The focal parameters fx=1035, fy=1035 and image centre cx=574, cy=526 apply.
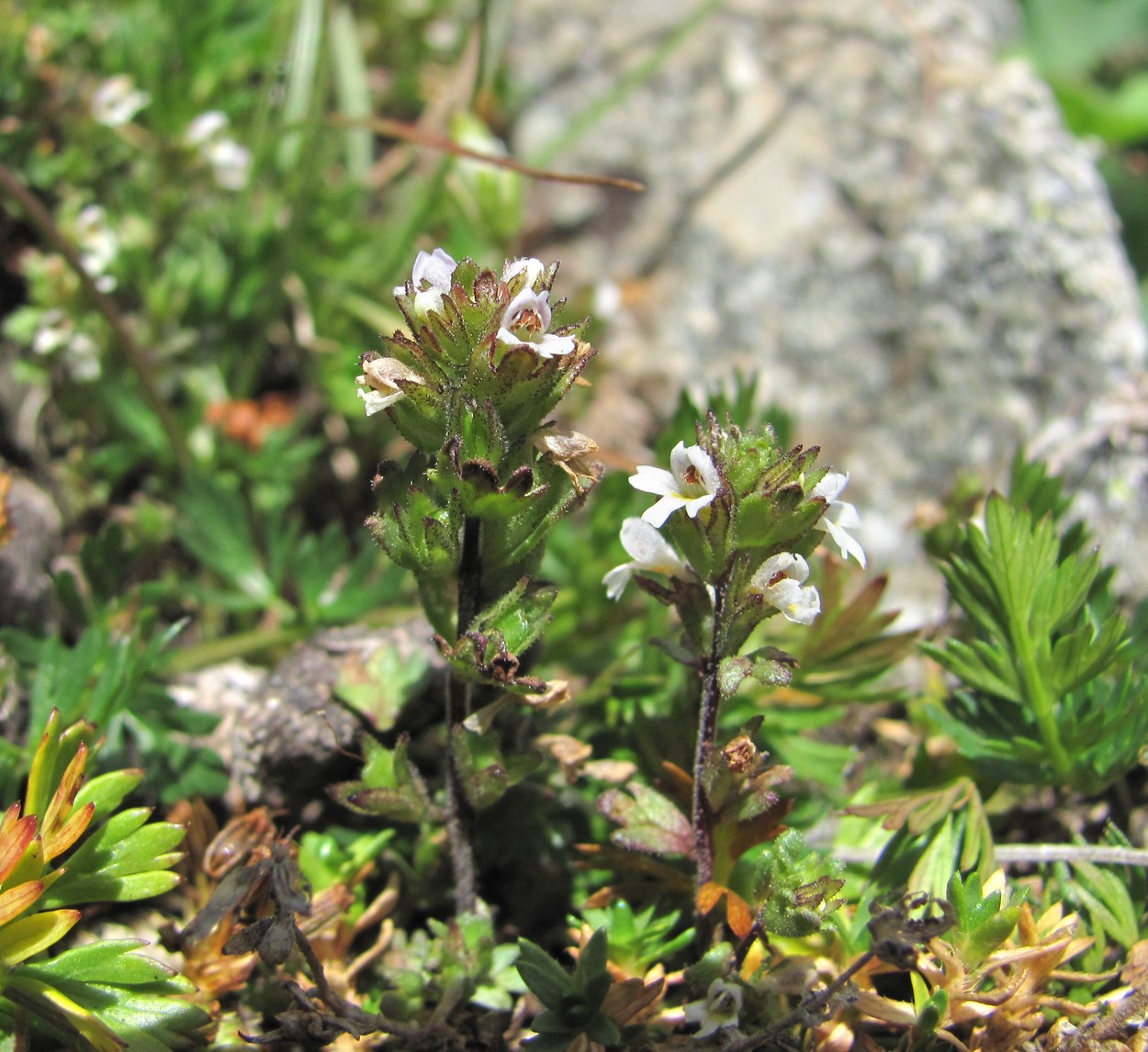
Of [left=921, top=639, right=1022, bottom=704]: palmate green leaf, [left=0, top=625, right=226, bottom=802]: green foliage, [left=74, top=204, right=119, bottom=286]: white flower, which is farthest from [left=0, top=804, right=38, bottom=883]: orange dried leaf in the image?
[left=74, top=204, right=119, bottom=286]: white flower

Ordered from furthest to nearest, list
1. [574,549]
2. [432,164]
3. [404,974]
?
[432,164] → [574,549] → [404,974]

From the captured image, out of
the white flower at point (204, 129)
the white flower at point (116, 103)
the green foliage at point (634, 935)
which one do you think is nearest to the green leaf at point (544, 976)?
the green foliage at point (634, 935)

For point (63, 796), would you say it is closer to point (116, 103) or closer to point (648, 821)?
point (648, 821)

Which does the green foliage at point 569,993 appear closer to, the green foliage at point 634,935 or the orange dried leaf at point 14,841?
the green foliage at point 634,935

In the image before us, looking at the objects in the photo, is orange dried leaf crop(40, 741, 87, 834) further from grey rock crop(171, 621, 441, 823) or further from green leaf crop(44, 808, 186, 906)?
grey rock crop(171, 621, 441, 823)

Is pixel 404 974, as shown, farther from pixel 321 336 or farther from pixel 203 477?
pixel 321 336

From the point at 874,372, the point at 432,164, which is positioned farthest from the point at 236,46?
the point at 874,372

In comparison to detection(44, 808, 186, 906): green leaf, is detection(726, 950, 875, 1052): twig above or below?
below
